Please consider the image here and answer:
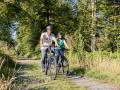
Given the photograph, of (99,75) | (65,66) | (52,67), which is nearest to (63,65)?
(65,66)

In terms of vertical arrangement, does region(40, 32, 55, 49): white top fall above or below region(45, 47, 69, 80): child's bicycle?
above

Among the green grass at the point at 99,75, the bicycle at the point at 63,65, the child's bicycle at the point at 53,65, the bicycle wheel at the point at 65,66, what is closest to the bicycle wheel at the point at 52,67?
the child's bicycle at the point at 53,65

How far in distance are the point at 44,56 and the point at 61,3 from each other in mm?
30650

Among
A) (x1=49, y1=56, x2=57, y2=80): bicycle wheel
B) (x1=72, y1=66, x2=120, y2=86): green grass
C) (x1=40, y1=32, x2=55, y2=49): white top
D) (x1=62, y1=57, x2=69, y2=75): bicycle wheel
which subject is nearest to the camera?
(x1=72, y1=66, x2=120, y2=86): green grass

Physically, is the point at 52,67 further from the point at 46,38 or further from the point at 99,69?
the point at 99,69

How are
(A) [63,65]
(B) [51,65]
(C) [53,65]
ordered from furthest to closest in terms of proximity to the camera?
(A) [63,65] → (B) [51,65] → (C) [53,65]

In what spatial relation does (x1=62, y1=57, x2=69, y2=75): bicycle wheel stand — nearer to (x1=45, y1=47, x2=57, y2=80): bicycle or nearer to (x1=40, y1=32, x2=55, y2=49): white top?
(x1=45, y1=47, x2=57, y2=80): bicycle

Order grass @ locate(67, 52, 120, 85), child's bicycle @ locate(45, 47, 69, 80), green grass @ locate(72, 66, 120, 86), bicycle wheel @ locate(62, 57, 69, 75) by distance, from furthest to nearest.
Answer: bicycle wheel @ locate(62, 57, 69, 75) → child's bicycle @ locate(45, 47, 69, 80) → grass @ locate(67, 52, 120, 85) → green grass @ locate(72, 66, 120, 86)

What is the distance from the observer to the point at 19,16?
2889 centimetres

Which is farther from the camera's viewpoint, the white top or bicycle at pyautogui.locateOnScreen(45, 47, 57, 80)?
the white top

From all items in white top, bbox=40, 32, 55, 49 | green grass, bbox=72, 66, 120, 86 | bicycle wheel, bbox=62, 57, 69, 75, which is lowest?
green grass, bbox=72, 66, 120, 86

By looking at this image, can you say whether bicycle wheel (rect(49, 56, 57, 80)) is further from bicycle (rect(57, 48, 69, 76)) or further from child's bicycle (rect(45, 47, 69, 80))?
bicycle (rect(57, 48, 69, 76))

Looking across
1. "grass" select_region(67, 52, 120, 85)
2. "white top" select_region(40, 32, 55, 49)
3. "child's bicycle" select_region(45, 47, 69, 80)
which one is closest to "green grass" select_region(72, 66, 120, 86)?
"grass" select_region(67, 52, 120, 85)

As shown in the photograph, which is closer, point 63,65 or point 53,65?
point 53,65
